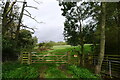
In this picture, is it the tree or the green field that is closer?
the green field

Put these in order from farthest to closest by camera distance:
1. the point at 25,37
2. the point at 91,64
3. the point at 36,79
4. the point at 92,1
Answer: the point at 25,37, the point at 91,64, the point at 92,1, the point at 36,79

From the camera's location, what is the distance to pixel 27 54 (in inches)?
339

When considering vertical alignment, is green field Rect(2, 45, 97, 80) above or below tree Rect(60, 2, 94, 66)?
below

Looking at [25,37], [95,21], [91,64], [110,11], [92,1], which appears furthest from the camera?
[25,37]

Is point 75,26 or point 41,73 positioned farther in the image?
point 75,26

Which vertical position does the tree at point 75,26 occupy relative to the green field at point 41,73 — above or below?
above

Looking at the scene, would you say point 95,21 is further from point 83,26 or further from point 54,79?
point 54,79

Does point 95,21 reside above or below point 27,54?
above

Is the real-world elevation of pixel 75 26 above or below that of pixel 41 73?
above

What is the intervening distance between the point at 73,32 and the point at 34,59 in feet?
18.4

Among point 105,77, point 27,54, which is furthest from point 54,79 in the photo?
point 27,54

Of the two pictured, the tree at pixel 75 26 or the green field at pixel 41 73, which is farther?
the tree at pixel 75 26

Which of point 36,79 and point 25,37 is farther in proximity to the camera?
point 25,37

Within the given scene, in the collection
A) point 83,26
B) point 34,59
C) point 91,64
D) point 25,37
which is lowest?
point 91,64
